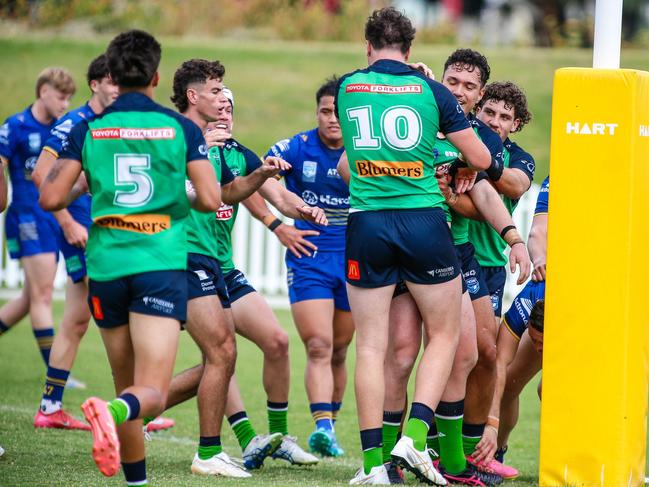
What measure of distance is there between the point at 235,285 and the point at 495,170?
75.2 inches

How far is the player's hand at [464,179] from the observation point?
6.64 meters

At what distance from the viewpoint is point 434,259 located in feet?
20.0

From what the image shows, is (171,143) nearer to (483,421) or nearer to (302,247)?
(302,247)

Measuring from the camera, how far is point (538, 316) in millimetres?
6582

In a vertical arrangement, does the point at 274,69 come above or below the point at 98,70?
above

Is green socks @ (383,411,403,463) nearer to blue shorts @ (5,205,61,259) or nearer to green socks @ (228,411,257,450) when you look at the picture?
green socks @ (228,411,257,450)

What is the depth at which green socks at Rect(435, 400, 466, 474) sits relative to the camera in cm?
656

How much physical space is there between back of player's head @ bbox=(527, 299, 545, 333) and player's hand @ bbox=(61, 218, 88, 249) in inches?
143

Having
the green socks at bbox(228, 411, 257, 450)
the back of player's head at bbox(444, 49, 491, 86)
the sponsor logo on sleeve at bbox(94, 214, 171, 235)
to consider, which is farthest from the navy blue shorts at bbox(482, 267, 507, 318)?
the sponsor logo on sleeve at bbox(94, 214, 171, 235)

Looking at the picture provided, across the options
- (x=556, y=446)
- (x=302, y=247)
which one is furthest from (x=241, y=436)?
(x=556, y=446)

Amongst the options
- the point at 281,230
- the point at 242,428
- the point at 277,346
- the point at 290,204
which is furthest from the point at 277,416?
the point at 290,204

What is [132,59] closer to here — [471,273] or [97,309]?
[97,309]

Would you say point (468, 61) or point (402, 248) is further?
point (468, 61)

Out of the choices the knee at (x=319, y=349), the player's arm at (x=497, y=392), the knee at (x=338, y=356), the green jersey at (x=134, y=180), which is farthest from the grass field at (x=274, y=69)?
the green jersey at (x=134, y=180)
